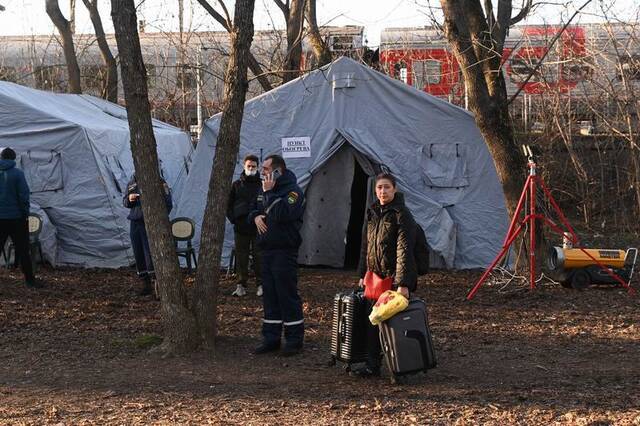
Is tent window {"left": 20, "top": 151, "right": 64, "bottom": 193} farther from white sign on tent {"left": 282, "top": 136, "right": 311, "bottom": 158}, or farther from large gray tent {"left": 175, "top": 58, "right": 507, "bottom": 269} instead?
white sign on tent {"left": 282, "top": 136, "right": 311, "bottom": 158}

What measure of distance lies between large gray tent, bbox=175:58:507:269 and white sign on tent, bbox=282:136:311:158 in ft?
0.05

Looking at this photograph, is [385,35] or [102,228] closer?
[102,228]

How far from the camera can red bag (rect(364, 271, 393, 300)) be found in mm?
6352

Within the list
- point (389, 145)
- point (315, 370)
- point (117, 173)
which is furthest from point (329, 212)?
point (315, 370)

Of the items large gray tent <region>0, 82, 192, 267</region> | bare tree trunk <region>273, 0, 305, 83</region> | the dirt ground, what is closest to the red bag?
the dirt ground

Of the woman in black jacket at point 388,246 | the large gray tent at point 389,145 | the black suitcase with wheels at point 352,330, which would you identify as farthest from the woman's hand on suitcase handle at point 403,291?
the large gray tent at point 389,145

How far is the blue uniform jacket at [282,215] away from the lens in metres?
7.09

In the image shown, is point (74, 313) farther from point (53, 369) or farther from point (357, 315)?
point (357, 315)

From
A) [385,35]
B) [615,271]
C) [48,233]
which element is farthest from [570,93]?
[48,233]

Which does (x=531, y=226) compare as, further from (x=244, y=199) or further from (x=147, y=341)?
(x=147, y=341)

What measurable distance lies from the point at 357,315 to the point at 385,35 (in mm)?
15181

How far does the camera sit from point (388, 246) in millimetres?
6309

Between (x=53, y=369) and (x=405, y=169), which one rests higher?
(x=405, y=169)

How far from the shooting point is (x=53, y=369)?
6.97m
